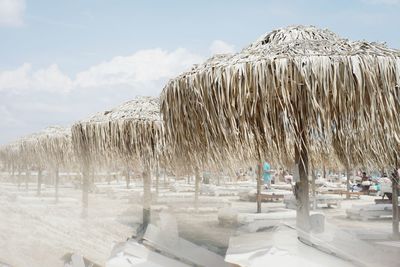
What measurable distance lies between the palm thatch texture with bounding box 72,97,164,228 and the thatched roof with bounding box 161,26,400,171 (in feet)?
11.0

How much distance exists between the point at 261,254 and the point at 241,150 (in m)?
0.91

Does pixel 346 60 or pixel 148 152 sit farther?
pixel 148 152

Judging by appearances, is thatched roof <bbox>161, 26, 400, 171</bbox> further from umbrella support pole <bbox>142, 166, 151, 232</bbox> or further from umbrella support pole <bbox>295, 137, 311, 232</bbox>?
umbrella support pole <bbox>142, 166, 151, 232</bbox>

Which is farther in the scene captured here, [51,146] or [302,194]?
[51,146]

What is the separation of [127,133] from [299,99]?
4.30 m

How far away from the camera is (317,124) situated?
3.11 metres

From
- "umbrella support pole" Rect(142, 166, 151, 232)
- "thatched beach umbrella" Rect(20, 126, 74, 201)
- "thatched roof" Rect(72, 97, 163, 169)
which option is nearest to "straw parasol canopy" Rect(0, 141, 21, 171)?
"thatched beach umbrella" Rect(20, 126, 74, 201)

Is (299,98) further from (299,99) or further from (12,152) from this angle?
(12,152)

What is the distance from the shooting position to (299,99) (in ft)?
10.0

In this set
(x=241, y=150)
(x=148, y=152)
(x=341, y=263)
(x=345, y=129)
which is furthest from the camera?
(x=148, y=152)

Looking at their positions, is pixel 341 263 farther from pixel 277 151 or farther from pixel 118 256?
pixel 118 256

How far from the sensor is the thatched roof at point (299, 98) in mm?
2941

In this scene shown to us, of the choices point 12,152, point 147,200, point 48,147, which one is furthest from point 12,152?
point 147,200

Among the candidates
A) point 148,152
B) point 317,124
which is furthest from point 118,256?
point 148,152
